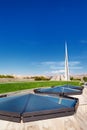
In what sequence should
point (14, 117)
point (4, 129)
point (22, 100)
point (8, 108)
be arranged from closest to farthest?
point (4, 129)
point (14, 117)
point (8, 108)
point (22, 100)

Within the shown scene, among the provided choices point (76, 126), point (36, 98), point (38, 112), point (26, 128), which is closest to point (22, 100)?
point (36, 98)

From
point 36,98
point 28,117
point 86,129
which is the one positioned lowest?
point 86,129

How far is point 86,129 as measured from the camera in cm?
386

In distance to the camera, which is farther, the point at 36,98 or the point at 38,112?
the point at 36,98

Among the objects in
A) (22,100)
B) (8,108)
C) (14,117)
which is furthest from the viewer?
(22,100)

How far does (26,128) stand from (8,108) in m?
0.78

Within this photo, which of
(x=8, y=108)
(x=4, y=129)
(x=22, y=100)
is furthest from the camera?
(x=22, y=100)

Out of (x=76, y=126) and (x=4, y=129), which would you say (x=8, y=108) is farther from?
(x=76, y=126)

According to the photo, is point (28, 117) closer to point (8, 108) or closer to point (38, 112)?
point (38, 112)

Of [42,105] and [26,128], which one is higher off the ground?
[42,105]

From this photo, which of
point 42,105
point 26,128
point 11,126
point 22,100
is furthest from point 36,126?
point 22,100

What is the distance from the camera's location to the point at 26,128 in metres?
3.57

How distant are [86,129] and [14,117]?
55.9 inches

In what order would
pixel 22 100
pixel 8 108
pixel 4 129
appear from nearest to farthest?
pixel 4 129 → pixel 8 108 → pixel 22 100
